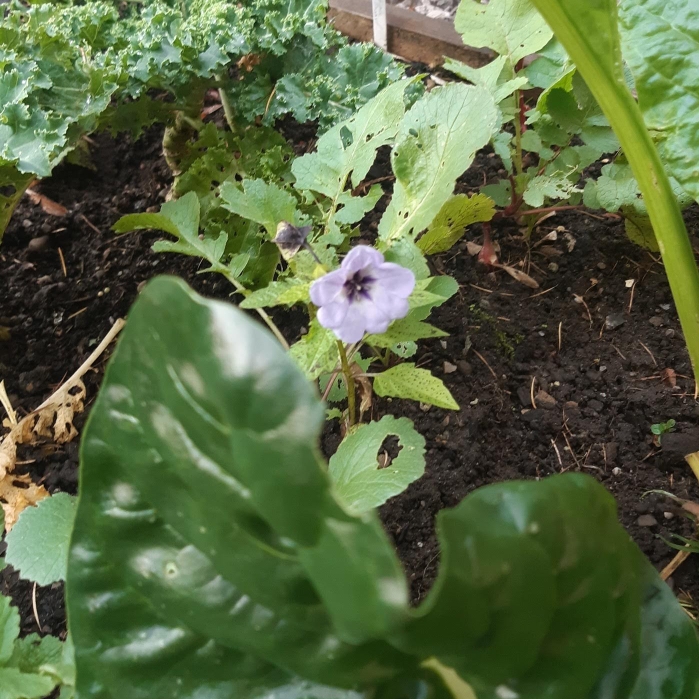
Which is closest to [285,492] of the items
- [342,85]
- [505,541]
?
[505,541]

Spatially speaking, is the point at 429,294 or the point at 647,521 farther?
the point at 647,521

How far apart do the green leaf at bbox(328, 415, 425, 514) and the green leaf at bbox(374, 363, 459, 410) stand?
1.5 inches

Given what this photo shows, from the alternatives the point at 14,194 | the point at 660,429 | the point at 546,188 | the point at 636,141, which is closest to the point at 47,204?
the point at 14,194

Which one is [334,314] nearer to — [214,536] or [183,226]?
[214,536]

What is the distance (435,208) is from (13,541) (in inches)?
26.2

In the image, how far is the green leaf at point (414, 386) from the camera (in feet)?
2.46

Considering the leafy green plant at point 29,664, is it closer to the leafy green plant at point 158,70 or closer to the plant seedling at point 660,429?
the leafy green plant at point 158,70

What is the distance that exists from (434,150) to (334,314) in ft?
0.99

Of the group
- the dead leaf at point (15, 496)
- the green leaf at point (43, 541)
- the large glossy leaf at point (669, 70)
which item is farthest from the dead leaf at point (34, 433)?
the large glossy leaf at point (669, 70)

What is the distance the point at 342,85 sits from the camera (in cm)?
122

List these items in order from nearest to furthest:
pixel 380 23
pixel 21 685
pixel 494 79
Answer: pixel 21 685, pixel 494 79, pixel 380 23

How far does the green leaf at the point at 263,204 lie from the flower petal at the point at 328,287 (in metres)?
0.22

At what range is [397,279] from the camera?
701mm

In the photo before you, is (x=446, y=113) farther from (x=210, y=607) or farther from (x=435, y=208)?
(x=210, y=607)
